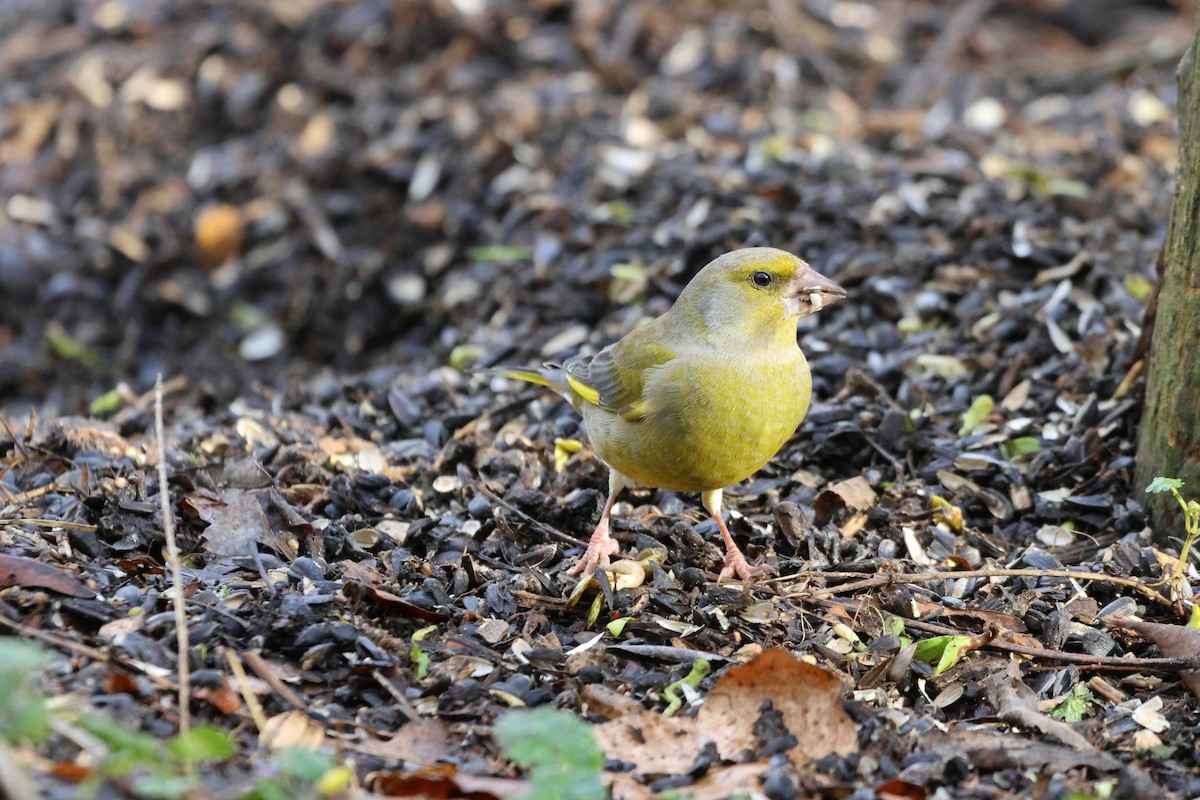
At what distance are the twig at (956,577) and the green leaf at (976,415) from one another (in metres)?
0.99

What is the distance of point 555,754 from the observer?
2697 mm

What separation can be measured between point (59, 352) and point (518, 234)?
2810 millimetres

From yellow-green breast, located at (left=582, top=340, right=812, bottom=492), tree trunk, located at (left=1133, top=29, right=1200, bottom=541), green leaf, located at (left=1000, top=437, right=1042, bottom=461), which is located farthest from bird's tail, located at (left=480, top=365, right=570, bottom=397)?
tree trunk, located at (left=1133, top=29, right=1200, bottom=541)

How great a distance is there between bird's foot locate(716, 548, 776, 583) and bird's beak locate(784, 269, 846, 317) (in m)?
0.89

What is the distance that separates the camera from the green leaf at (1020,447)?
16.0 feet

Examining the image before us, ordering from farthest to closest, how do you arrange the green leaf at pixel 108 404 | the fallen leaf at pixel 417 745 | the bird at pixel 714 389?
1. the green leaf at pixel 108 404
2. the bird at pixel 714 389
3. the fallen leaf at pixel 417 745

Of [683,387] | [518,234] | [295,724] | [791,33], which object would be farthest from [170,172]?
[295,724]

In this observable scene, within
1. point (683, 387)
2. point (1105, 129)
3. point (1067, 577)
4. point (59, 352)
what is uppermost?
point (1105, 129)

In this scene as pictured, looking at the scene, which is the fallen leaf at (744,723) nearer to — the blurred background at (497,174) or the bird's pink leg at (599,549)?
the bird's pink leg at (599,549)

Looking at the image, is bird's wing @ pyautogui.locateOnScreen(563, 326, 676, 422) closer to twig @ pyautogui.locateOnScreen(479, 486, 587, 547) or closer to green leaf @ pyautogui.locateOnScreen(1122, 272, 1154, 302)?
twig @ pyautogui.locateOnScreen(479, 486, 587, 547)

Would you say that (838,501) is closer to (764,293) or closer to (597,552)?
(764,293)

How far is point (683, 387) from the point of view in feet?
13.9

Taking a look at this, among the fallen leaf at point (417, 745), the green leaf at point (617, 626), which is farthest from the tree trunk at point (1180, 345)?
the fallen leaf at point (417, 745)

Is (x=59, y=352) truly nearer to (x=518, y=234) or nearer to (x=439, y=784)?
(x=518, y=234)
